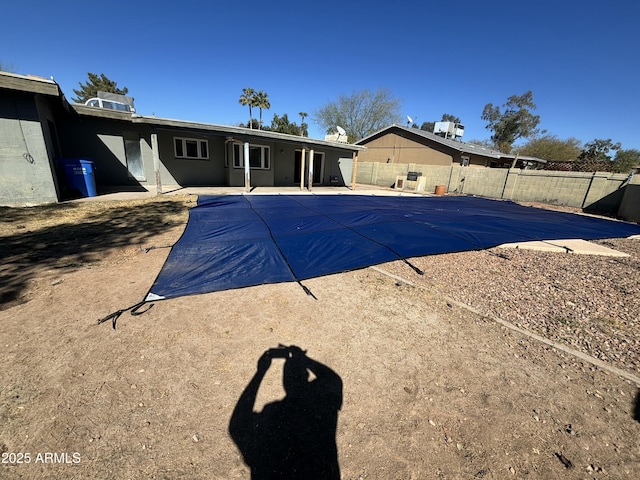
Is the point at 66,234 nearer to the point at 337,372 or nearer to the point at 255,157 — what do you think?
the point at 337,372

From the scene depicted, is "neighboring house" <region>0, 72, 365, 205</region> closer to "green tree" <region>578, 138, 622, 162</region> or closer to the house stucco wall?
the house stucco wall

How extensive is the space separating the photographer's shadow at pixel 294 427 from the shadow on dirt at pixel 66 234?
10.1ft

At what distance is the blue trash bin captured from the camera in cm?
869

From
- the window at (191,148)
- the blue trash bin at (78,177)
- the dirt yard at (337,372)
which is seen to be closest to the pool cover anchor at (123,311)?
the dirt yard at (337,372)

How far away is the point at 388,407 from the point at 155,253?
14.2 feet

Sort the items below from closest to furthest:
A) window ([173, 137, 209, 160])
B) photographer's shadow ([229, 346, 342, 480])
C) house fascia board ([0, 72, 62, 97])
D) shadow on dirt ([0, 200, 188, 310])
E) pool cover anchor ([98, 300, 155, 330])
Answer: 1. photographer's shadow ([229, 346, 342, 480])
2. pool cover anchor ([98, 300, 155, 330])
3. shadow on dirt ([0, 200, 188, 310])
4. house fascia board ([0, 72, 62, 97])
5. window ([173, 137, 209, 160])

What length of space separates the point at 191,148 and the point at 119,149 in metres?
2.71

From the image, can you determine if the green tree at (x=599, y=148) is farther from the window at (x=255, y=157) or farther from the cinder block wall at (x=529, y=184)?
the window at (x=255, y=157)

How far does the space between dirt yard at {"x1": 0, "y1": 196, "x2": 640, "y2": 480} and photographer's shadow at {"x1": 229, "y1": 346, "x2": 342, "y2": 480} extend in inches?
2.2

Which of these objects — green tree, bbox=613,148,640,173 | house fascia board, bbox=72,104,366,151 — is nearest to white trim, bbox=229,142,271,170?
house fascia board, bbox=72,104,366,151

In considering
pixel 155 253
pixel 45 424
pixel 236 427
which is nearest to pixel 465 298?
pixel 236 427

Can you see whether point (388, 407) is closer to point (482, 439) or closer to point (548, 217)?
point (482, 439)

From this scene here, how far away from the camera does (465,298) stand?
3.50 m

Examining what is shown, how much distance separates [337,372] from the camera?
2213 mm
